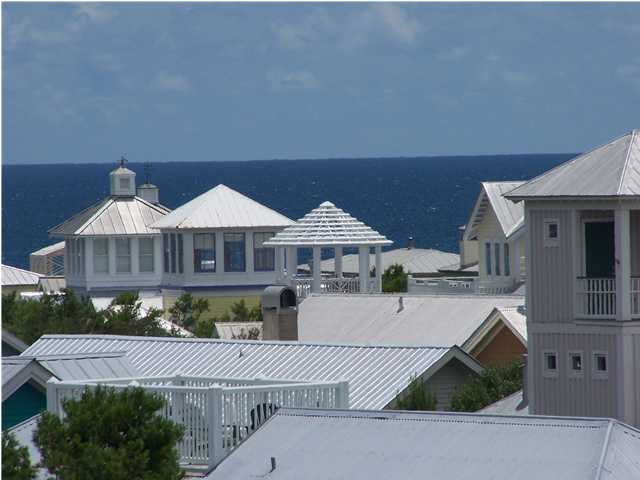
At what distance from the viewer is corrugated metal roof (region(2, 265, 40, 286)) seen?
207 ft

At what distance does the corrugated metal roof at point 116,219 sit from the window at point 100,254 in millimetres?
311

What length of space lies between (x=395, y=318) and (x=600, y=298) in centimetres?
1256

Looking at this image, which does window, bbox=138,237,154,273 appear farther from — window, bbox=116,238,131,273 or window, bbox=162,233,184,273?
window, bbox=162,233,184,273

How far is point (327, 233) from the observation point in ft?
155

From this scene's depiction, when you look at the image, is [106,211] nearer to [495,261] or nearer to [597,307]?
[495,261]

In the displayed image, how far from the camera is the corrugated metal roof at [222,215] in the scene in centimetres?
5722

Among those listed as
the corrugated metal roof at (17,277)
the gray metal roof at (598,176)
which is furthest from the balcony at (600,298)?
the corrugated metal roof at (17,277)

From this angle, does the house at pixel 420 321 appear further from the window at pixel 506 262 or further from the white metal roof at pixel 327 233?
the window at pixel 506 262

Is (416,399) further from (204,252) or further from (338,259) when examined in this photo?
(204,252)

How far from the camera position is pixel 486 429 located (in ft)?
63.5

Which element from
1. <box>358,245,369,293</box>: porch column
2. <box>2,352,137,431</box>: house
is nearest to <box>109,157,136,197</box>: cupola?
<box>358,245,369,293</box>: porch column

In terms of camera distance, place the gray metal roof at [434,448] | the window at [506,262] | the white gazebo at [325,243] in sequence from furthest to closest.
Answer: the window at [506,262]
the white gazebo at [325,243]
the gray metal roof at [434,448]

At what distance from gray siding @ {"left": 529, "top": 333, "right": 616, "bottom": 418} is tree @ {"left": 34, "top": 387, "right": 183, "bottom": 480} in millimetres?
10506

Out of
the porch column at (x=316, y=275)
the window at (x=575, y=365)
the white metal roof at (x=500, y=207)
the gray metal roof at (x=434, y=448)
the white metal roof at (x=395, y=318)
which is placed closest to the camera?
the gray metal roof at (x=434, y=448)
